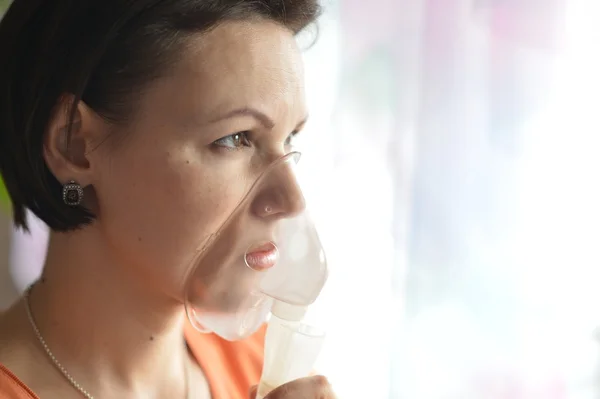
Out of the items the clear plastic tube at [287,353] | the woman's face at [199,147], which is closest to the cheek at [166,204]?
the woman's face at [199,147]

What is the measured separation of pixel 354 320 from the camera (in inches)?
45.2

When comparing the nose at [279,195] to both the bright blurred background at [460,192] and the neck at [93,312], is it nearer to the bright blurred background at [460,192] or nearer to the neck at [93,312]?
the neck at [93,312]

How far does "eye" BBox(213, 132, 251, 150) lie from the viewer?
28.4 inches

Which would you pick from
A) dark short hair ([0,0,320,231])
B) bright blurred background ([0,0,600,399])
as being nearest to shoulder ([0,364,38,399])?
dark short hair ([0,0,320,231])

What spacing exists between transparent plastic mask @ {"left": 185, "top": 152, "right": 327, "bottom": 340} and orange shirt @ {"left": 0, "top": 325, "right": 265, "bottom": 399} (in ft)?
0.67

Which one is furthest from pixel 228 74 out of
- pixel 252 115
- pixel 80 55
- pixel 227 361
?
pixel 227 361

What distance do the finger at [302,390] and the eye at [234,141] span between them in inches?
10.4

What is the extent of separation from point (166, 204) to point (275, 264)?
137 mm

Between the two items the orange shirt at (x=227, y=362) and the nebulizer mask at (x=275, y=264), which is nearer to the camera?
the nebulizer mask at (x=275, y=264)

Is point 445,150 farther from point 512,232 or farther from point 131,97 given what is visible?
point 131,97

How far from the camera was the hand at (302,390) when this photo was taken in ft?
2.27

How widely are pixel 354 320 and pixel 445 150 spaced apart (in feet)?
1.10

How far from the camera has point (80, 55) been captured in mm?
680

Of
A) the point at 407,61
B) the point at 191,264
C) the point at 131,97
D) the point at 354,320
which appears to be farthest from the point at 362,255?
the point at 131,97
